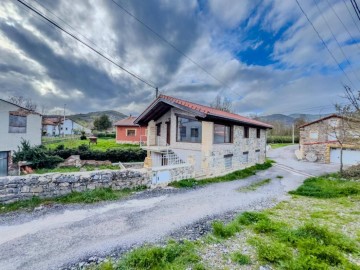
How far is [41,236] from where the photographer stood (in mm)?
4742

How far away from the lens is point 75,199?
721 cm

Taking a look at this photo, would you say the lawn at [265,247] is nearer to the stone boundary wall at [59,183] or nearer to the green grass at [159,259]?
the green grass at [159,259]

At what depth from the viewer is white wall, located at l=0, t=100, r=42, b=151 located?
57.2 feet

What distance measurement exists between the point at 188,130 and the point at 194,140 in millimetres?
940

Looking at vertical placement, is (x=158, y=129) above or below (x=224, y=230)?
above

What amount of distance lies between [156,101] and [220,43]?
24.0ft

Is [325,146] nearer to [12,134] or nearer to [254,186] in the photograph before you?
[254,186]

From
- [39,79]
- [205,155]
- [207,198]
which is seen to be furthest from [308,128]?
[39,79]

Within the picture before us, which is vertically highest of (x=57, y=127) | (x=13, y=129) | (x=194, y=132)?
(x=57, y=127)

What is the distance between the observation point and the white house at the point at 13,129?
685 inches

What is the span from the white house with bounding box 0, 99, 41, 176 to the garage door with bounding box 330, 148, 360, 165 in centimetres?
3394

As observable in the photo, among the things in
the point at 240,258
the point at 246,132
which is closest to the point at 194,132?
the point at 246,132

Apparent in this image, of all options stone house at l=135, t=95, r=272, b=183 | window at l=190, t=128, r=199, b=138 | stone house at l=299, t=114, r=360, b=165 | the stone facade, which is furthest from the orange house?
stone house at l=299, t=114, r=360, b=165

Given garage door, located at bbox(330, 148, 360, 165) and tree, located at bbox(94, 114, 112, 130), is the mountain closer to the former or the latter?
tree, located at bbox(94, 114, 112, 130)
